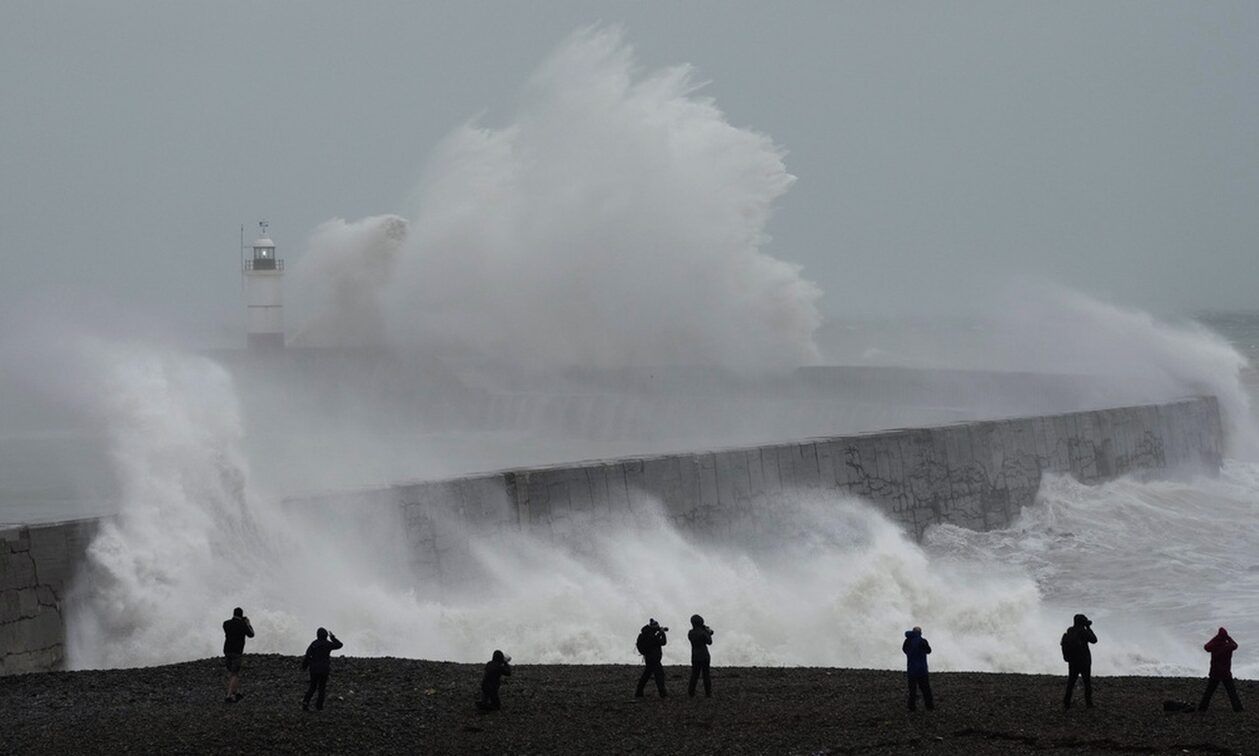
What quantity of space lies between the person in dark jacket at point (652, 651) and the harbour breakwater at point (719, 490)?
3.25 meters

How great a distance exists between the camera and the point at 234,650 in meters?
7.00

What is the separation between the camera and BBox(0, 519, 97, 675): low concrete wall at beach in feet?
25.9

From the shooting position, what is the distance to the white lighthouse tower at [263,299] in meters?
31.9

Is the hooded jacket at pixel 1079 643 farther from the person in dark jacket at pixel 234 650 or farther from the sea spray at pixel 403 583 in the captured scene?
the person in dark jacket at pixel 234 650

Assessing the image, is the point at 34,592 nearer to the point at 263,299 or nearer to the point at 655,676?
the point at 655,676

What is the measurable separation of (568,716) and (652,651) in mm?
601

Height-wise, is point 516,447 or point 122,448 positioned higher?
point 516,447

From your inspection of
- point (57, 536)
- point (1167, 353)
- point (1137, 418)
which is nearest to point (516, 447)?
point (1137, 418)

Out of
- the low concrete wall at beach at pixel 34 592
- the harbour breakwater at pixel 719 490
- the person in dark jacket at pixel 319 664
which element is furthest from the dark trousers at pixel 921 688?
the low concrete wall at beach at pixel 34 592

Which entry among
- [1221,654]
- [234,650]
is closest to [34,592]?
[234,650]

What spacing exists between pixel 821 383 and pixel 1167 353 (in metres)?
6.00

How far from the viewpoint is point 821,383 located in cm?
2423

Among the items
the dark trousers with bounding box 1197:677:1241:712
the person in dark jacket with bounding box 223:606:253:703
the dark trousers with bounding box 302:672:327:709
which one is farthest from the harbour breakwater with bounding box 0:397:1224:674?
the dark trousers with bounding box 1197:677:1241:712

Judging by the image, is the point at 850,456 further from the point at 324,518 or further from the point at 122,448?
the point at 122,448
